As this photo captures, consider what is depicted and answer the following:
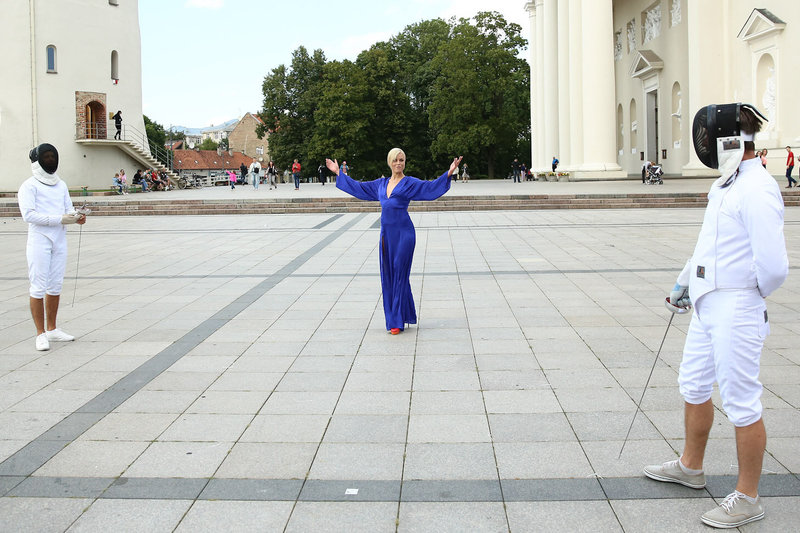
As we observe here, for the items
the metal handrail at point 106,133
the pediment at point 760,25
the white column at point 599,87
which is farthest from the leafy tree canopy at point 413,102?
the pediment at point 760,25

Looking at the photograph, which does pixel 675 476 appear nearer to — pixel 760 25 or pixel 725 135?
pixel 725 135

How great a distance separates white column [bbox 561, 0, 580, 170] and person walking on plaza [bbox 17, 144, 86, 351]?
123 feet

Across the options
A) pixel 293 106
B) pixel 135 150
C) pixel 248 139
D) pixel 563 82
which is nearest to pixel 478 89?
pixel 563 82

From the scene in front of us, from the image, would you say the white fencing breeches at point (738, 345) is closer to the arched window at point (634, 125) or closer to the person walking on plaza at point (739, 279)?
the person walking on plaza at point (739, 279)

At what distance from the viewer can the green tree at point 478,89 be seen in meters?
64.1

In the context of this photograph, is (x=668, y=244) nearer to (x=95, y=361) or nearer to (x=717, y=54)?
(x=95, y=361)

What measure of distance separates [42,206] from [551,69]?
4868 centimetres

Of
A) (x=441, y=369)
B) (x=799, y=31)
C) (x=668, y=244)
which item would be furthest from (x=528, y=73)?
(x=441, y=369)

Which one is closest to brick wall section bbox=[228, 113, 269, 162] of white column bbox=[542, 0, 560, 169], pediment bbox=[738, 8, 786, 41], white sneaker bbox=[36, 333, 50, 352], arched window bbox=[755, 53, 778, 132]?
white column bbox=[542, 0, 560, 169]

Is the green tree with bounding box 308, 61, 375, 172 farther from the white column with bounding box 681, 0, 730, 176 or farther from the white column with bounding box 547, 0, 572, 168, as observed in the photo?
the white column with bounding box 681, 0, 730, 176

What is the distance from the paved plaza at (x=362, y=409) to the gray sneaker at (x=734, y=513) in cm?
6

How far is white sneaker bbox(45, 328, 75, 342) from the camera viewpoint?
7777 mm

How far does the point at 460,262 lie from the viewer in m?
13.6

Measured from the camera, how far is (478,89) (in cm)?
6462
